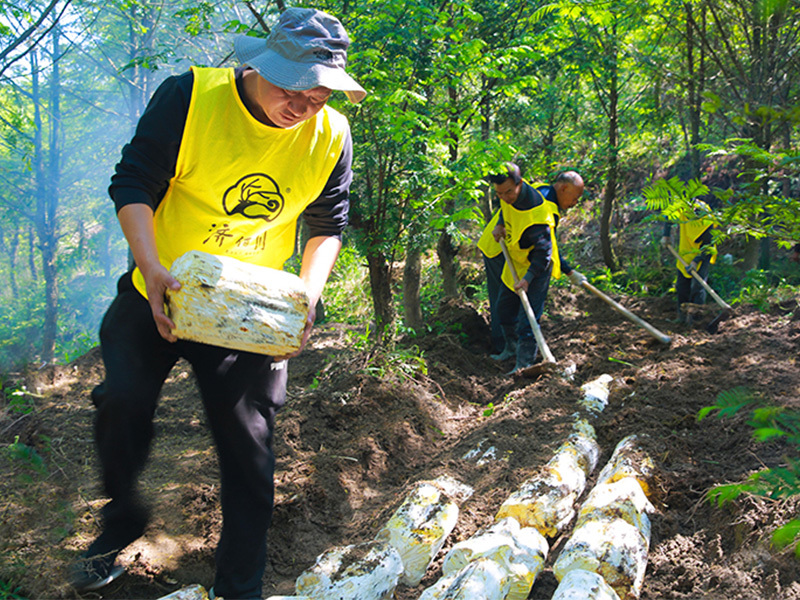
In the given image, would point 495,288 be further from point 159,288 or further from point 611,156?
point 159,288

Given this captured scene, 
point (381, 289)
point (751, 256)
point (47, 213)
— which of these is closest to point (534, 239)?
point (381, 289)

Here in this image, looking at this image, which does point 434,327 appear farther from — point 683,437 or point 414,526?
point 414,526

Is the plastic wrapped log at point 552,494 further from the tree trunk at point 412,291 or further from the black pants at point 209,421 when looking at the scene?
the tree trunk at point 412,291

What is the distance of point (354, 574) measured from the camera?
2.08 meters

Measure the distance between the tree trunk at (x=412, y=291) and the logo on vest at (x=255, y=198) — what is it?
4.26 meters

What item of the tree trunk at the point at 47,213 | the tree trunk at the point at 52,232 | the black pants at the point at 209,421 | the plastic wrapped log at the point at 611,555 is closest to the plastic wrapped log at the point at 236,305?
the black pants at the point at 209,421

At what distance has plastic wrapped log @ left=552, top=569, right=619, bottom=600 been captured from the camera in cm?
180

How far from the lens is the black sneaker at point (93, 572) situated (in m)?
1.99

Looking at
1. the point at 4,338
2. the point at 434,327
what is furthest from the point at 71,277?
the point at 434,327

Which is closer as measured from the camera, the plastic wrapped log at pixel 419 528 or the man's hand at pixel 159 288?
the man's hand at pixel 159 288

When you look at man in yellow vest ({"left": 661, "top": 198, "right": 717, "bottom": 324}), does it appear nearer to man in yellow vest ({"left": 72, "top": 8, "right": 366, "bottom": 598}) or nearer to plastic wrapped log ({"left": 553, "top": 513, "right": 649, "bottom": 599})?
plastic wrapped log ({"left": 553, "top": 513, "right": 649, "bottom": 599})

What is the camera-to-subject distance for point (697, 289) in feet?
22.9

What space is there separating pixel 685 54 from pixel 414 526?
320 inches

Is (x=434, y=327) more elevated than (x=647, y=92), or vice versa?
(x=647, y=92)
